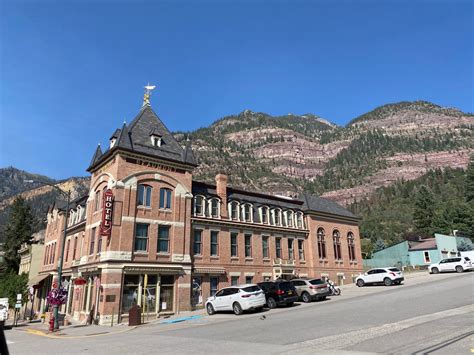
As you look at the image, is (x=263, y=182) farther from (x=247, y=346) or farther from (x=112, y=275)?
(x=247, y=346)

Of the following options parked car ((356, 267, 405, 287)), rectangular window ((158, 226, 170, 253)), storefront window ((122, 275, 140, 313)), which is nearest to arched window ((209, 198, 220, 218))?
rectangular window ((158, 226, 170, 253))

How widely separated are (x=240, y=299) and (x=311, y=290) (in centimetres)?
683

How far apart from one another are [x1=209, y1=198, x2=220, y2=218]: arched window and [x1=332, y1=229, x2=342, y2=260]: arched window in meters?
16.9

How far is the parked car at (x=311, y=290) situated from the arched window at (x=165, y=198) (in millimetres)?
12027

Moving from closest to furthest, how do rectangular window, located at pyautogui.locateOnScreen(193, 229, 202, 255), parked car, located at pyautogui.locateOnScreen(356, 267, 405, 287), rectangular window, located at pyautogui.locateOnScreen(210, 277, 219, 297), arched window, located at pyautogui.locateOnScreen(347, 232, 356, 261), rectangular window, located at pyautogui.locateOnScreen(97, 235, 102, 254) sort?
1. rectangular window, located at pyautogui.locateOnScreen(97, 235, 102, 254)
2. rectangular window, located at pyautogui.locateOnScreen(193, 229, 202, 255)
3. rectangular window, located at pyautogui.locateOnScreen(210, 277, 219, 297)
4. parked car, located at pyautogui.locateOnScreen(356, 267, 405, 287)
5. arched window, located at pyautogui.locateOnScreen(347, 232, 356, 261)

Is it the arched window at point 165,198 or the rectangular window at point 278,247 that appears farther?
the rectangular window at point 278,247

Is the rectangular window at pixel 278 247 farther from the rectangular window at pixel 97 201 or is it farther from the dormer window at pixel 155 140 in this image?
the rectangular window at pixel 97 201

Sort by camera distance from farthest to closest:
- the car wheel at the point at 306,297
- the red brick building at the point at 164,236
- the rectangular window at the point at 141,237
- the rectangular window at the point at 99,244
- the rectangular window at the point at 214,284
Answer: the rectangular window at the point at 214,284 < the rectangular window at the point at 99,244 < the rectangular window at the point at 141,237 < the car wheel at the point at 306,297 < the red brick building at the point at 164,236

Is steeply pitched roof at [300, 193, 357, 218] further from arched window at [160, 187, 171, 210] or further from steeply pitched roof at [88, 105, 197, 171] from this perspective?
arched window at [160, 187, 171, 210]

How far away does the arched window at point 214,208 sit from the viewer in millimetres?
34350

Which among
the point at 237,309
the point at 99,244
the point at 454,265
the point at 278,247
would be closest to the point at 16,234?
the point at 99,244

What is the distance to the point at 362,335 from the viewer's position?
1232cm

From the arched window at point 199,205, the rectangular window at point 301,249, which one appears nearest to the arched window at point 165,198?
the arched window at point 199,205

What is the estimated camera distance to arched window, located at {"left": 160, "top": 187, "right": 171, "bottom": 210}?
100 feet
